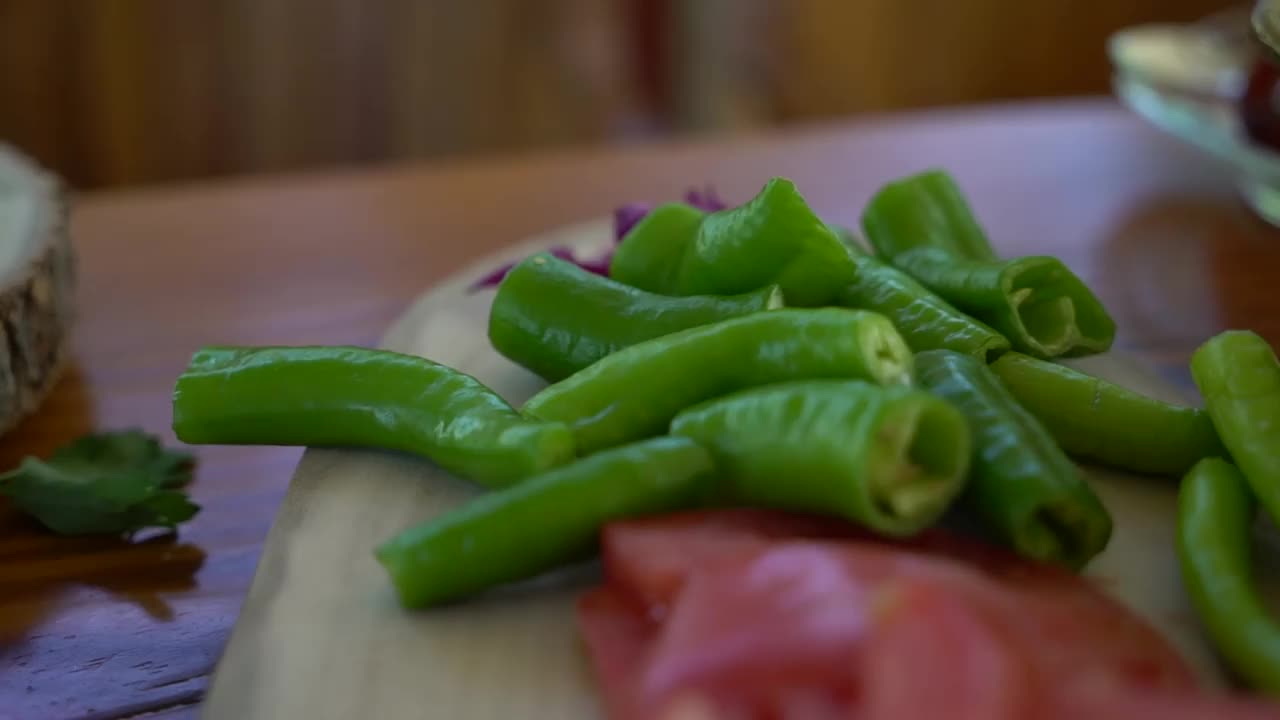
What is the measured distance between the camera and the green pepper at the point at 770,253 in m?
1.02

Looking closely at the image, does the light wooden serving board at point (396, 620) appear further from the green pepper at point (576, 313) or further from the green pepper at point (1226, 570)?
the green pepper at point (576, 313)

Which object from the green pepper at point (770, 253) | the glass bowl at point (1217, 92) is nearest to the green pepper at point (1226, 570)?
the green pepper at point (770, 253)

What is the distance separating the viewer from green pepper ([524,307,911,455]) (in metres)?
0.90

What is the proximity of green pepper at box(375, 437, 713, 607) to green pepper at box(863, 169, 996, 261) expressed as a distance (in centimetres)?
51

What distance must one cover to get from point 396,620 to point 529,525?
10cm

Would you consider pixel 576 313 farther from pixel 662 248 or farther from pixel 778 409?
pixel 778 409

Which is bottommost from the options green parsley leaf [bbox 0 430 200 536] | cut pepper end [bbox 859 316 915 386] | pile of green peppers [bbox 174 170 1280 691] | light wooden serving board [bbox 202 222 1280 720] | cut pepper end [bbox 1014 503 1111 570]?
green parsley leaf [bbox 0 430 200 536]

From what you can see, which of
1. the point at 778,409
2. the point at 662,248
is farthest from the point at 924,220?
the point at 778,409

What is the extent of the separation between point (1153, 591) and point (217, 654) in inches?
25.2

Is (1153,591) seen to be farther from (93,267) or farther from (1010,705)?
(93,267)

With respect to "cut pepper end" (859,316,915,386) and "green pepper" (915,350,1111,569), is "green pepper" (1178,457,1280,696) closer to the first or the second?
"green pepper" (915,350,1111,569)

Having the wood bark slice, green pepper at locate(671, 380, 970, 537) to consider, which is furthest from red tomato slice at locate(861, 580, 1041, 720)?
the wood bark slice

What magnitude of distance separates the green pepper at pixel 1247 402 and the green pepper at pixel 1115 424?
0.03m

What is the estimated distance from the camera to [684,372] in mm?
926
